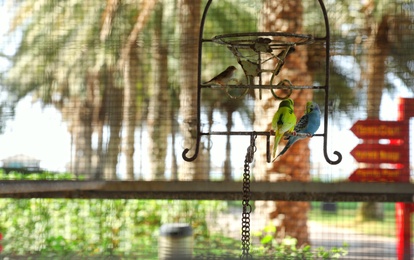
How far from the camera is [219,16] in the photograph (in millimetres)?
4309

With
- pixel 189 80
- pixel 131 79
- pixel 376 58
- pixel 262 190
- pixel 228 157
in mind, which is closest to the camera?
pixel 262 190

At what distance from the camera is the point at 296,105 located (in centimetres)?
393

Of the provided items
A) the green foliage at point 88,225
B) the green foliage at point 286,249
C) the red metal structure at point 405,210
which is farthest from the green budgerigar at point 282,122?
the green foliage at point 88,225

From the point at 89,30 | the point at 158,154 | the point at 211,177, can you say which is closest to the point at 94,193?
the point at 211,177

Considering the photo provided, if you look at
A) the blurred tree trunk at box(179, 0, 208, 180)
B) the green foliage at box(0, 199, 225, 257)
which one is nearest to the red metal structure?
the blurred tree trunk at box(179, 0, 208, 180)

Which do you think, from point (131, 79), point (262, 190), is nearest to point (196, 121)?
point (262, 190)

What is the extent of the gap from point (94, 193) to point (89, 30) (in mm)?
2069

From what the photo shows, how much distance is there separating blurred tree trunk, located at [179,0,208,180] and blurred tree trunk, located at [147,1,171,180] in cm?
13

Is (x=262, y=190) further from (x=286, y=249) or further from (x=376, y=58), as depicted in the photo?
(x=376, y=58)

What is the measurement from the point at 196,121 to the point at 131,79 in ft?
4.43

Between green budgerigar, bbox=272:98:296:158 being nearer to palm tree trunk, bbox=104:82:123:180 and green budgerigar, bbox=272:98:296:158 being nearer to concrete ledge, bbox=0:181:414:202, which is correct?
concrete ledge, bbox=0:181:414:202

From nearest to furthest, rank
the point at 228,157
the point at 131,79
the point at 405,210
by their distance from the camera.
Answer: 1. the point at 405,210
2. the point at 228,157
3. the point at 131,79

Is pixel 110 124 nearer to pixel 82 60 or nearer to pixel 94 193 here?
pixel 94 193

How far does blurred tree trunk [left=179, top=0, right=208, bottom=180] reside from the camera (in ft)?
12.4
